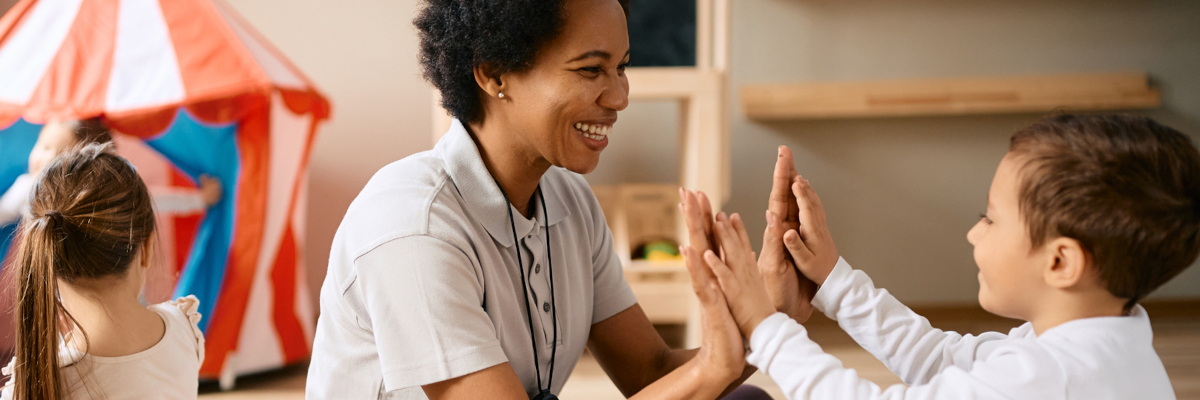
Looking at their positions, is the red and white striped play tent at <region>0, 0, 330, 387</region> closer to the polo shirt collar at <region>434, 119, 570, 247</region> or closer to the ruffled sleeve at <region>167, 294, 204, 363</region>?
the ruffled sleeve at <region>167, 294, 204, 363</region>

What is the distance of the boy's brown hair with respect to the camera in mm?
756

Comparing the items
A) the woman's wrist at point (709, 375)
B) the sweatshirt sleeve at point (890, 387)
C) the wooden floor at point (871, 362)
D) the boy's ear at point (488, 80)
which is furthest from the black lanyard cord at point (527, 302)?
the wooden floor at point (871, 362)

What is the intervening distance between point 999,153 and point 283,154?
95.3 inches

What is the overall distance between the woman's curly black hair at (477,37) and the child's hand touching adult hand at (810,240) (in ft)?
1.21

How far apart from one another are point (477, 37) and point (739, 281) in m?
0.47

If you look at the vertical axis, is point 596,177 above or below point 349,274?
below

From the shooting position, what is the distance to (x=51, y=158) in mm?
2031

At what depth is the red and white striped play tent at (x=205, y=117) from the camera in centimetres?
209

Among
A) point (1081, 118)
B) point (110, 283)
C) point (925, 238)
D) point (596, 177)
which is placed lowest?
point (925, 238)

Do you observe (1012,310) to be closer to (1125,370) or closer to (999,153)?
(1125,370)

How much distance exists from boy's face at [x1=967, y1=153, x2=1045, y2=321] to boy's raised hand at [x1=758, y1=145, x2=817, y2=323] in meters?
0.22

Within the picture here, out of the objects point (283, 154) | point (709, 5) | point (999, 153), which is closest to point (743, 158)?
point (709, 5)

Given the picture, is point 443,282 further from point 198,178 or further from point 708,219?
point 198,178

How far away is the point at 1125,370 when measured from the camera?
0.76 m
